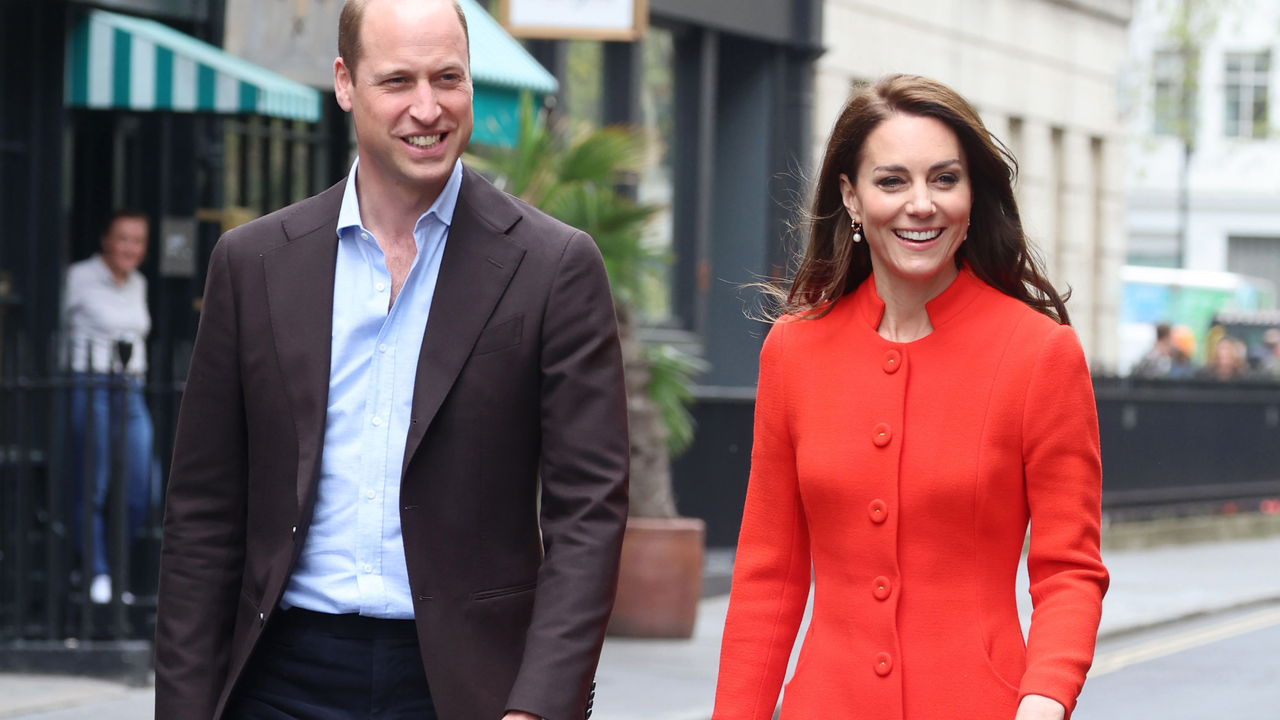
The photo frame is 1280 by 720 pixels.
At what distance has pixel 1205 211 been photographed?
53.5 meters

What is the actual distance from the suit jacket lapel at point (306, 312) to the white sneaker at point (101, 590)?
18.4ft

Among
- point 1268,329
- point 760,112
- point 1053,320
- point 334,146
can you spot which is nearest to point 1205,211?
point 1268,329

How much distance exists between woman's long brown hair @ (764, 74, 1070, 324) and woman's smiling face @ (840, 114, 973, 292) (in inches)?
1.2

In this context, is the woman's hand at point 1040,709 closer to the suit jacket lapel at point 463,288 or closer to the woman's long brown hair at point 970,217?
the woman's long brown hair at point 970,217

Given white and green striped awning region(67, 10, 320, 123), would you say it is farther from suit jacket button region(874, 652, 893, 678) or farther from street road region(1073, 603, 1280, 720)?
suit jacket button region(874, 652, 893, 678)

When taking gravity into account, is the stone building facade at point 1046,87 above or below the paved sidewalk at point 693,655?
above

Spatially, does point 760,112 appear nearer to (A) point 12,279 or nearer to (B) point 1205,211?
(A) point 12,279

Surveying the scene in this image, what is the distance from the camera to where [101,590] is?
8.70 meters

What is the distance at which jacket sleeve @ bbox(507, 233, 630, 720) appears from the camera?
122 inches

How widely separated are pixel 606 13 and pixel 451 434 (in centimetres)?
789

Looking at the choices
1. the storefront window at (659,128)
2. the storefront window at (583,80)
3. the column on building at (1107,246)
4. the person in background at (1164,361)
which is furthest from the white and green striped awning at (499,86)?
the column on building at (1107,246)

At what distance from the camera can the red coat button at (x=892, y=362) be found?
3307mm

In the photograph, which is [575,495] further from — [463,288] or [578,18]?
[578,18]

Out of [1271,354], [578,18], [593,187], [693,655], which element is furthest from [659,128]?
[1271,354]
